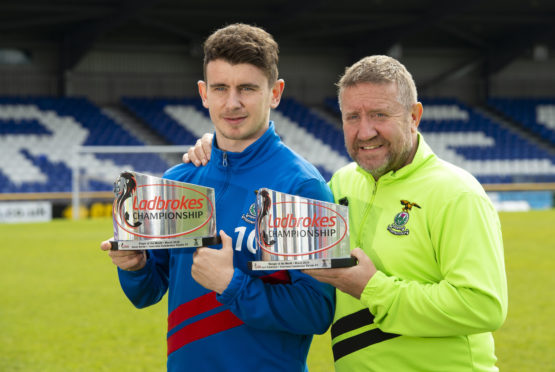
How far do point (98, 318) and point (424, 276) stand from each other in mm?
5477

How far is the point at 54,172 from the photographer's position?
867 inches

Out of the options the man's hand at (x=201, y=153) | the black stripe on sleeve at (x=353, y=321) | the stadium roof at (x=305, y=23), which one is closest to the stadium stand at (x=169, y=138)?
the stadium roof at (x=305, y=23)

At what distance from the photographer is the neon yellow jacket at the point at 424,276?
1.94 metres

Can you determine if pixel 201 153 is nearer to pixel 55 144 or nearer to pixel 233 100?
pixel 233 100

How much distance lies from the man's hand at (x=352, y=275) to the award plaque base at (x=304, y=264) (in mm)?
25

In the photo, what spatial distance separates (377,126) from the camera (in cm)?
210

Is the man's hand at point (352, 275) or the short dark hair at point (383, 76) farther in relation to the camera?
the short dark hair at point (383, 76)

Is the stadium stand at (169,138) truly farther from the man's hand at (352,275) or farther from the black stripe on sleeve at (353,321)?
the man's hand at (352,275)

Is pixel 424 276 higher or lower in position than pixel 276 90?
lower

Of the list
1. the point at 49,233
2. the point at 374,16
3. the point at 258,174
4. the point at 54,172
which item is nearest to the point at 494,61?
the point at 374,16

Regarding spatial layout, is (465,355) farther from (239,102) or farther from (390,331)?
(239,102)

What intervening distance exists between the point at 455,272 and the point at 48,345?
4.79 metres

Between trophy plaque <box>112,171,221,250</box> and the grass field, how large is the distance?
353cm

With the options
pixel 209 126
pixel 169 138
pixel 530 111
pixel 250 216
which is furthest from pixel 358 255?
pixel 530 111
